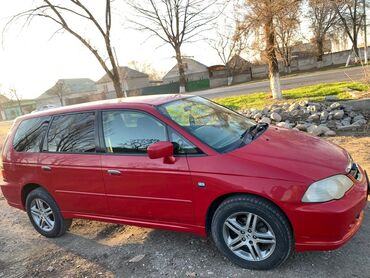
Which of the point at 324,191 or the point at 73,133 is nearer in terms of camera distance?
the point at 324,191

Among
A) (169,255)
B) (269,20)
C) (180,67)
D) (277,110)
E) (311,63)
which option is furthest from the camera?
(311,63)

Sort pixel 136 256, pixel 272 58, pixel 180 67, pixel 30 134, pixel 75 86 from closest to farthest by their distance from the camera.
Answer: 1. pixel 136 256
2. pixel 30 134
3. pixel 272 58
4. pixel 180 67
5. pixel 75 86

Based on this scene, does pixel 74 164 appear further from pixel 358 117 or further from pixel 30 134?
pixel 358 117

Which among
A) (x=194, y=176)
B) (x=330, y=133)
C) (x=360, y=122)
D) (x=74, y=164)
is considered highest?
(x=74, y=164)

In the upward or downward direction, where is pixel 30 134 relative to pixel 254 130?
upward

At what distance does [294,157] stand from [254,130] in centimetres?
90

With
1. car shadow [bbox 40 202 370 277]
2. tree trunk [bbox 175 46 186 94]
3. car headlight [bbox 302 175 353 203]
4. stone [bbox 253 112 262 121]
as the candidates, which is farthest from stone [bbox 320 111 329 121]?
tree trunk [bbox 175 46 186 94]

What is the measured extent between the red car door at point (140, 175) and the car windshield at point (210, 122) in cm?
28

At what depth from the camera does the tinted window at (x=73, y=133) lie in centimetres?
430

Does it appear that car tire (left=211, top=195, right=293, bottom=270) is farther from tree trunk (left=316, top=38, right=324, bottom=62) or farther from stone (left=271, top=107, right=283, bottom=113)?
tree trunk (left=316, top=38, right=324, bottom=62)

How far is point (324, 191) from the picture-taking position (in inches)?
119

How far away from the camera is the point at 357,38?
1724 inches

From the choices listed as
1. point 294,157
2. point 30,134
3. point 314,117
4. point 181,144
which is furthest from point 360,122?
point 30,134

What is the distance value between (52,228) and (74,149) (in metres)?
1.40
